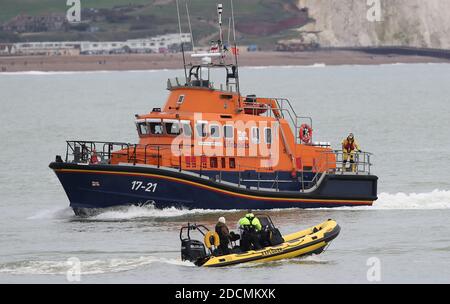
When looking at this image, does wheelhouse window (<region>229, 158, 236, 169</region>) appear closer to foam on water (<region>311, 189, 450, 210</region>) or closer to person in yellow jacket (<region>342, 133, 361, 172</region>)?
foam on water (<region>311, 189, 450, 210</region>)

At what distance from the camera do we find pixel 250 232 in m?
29.7

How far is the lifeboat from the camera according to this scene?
3650 centimetres

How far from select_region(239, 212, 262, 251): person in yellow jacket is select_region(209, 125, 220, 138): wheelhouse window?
8.21 m

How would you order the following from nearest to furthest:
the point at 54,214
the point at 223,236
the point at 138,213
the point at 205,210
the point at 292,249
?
the point at 223,236 < the point at 292,249 < the point at 138,213 < the point at 205,210 < the point at 54,214

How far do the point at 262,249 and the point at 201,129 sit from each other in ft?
27.7

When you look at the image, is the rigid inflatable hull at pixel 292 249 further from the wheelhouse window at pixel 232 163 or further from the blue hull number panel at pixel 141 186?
the wheelhouse window at pixel 232 163

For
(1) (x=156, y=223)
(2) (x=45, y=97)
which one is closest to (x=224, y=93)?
(1) (x=156, y=223)

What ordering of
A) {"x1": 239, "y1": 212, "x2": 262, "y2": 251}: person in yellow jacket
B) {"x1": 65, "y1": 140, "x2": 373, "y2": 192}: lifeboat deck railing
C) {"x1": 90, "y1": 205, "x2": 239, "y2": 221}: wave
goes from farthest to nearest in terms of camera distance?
1. {"x1": 65, "y1": 140, "x2": 373, "y2": 192}: lifeboat deck railing
2. {"x1": 90, "y1": 205, "x2": 239, "y2": 221}: wave
3. {"x1": 239, "y1": 212, "x2": 262, "y2": 251}: person in yellow jacket

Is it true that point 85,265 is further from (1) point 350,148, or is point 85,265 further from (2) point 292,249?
(1) point 350,148

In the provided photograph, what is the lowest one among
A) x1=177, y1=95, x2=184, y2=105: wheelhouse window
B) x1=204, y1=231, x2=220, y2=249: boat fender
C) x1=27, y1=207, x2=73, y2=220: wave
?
x1=27, y1=207, x2=73, y2=220: wave

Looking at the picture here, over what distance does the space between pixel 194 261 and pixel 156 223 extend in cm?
642

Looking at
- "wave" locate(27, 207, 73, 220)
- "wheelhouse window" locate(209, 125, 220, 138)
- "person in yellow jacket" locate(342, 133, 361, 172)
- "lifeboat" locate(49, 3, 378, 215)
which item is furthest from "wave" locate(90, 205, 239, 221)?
"person in yellow jacket" locate(342, 133, 361, 172)

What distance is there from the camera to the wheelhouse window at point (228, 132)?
37875 mm

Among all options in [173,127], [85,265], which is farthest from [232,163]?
[85,265]
